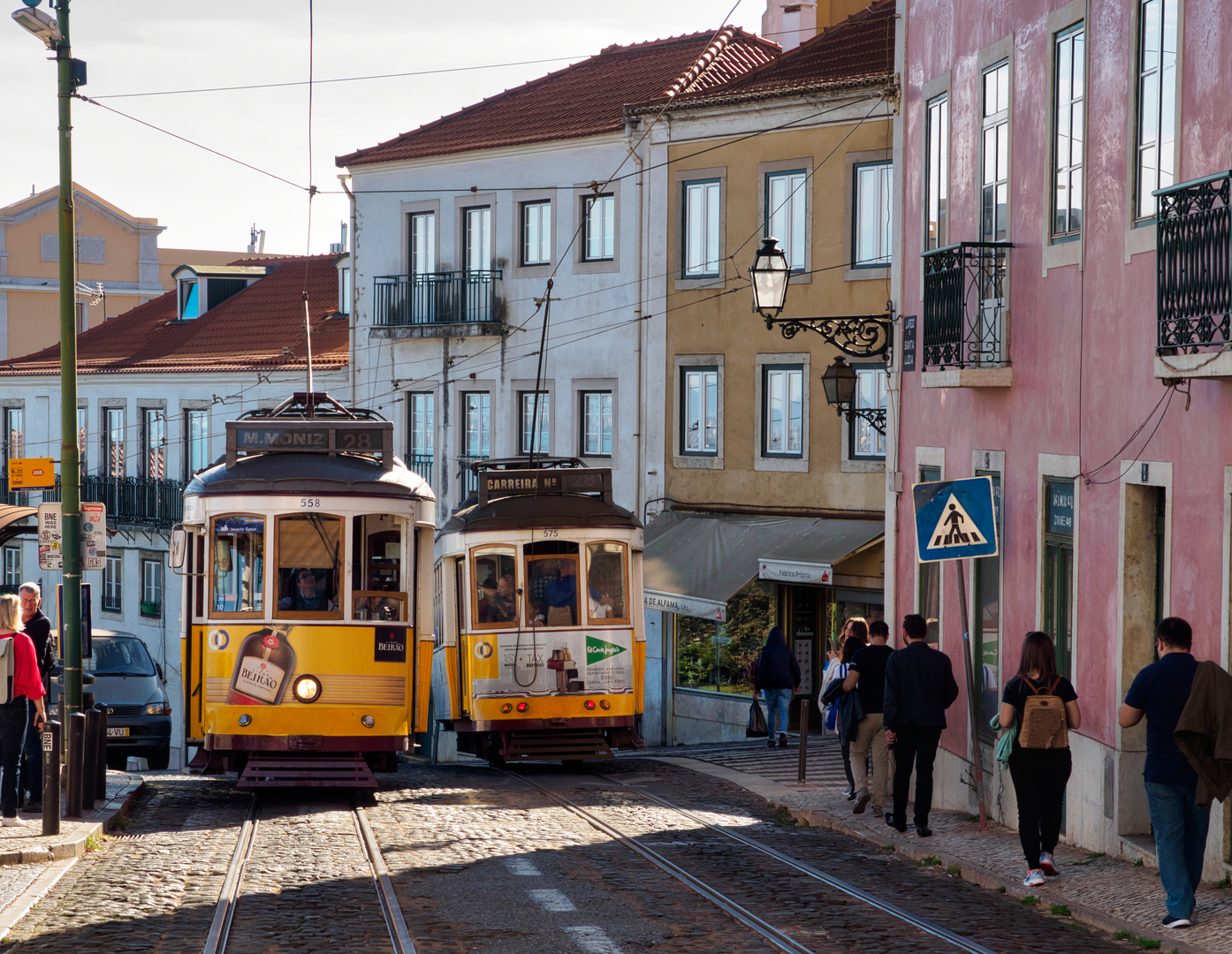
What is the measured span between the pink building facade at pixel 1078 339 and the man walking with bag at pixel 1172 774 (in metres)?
0.86

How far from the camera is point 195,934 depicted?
959cm

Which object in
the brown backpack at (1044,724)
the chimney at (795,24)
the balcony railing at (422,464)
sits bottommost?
the brown backpack at (1044,724)

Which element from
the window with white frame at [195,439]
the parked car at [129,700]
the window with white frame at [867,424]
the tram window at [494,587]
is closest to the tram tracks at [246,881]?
the tram window at [494,587]

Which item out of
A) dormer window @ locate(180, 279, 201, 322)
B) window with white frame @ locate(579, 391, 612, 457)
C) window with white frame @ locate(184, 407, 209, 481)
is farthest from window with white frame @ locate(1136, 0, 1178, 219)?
dormer window @ locate(180, 279, 201, 322)

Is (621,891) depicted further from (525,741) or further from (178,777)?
(178,777)

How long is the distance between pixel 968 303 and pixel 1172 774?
6435 mm

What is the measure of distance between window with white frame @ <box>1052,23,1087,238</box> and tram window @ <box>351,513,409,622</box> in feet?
19.8

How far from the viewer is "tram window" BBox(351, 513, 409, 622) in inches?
611

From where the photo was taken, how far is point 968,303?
1557 centimetres

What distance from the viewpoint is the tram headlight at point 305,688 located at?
15.3 m

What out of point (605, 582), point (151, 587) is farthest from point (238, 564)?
point (151, 587)

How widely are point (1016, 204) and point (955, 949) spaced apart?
7338mm

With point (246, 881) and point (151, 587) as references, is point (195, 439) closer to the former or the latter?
point (151, 587)

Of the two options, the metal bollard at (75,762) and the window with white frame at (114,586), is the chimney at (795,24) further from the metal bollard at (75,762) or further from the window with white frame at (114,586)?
the metal bollard at (75,762)
